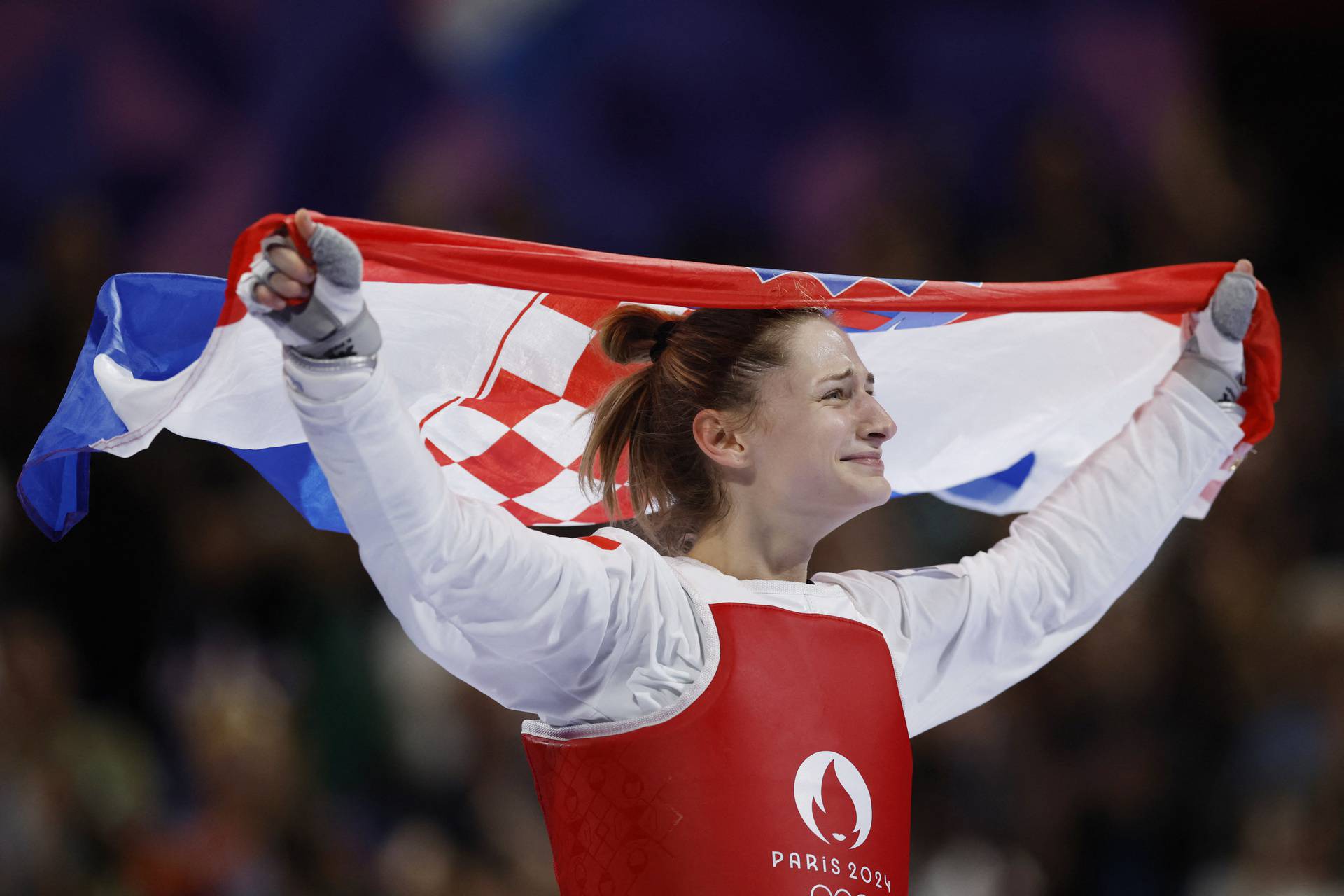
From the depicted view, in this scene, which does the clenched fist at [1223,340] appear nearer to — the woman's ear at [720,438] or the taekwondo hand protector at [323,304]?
the woman's ear at [720,438]

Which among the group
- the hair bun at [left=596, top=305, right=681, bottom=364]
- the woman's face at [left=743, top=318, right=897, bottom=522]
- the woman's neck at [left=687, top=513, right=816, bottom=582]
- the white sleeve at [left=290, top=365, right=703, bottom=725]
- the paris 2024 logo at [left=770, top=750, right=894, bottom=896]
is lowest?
the paris 2024 logo at [left=770, top=750, right=894, bottom=896]

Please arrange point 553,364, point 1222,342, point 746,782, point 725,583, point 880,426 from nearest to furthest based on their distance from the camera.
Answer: point 746,782 → point 725,583 → point 880,426 → point 553,364 → point 1222,342

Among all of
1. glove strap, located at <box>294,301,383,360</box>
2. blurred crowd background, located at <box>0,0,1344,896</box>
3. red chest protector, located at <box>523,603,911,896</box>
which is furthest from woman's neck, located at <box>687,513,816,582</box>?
blurred crowd background, located at <box>0,0,1344,896</box>

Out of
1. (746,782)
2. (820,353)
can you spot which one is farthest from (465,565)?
(820,353)

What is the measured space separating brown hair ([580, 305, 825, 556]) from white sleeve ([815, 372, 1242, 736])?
0.81ft

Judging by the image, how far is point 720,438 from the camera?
2.28 metres

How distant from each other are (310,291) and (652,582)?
62 centimetres

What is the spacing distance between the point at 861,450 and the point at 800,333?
21 centimetres

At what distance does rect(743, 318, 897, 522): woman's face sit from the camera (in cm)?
219

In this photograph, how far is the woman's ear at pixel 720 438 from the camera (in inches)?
88.6

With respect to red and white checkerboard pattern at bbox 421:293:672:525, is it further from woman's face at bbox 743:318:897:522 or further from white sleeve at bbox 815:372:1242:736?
white sleeve at bbox 815:372:1242:736

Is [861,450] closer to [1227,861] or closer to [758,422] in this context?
[758,422]

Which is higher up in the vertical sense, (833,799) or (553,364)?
(553,364)

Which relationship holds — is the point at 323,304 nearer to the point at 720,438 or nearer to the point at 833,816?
the point at 720,438
